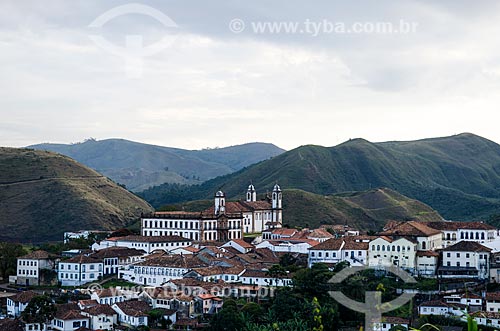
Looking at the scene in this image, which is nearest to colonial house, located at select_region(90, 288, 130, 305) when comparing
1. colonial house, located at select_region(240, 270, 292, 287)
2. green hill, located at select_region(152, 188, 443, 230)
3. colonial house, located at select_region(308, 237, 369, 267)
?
colonial house, located at select_region(240, 270, 292, 287)

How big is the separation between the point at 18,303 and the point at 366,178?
12649 cm

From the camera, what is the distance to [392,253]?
49094 millimetres

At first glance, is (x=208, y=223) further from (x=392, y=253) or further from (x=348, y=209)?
(x=348, y=209)

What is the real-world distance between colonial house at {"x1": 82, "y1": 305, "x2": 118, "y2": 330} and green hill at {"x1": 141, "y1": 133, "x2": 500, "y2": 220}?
84.8 metres

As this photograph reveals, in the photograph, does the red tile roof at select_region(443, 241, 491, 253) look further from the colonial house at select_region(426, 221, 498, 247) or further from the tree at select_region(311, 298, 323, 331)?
the tree at select_region(311, 298, 323, 331)

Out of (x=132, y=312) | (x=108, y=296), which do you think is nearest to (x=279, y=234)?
(x=108, y=296)

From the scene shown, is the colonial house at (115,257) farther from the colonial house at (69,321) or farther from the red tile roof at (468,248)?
the red tile roof at (468,248)

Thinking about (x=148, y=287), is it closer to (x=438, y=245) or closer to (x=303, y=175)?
(x=438, y=245)

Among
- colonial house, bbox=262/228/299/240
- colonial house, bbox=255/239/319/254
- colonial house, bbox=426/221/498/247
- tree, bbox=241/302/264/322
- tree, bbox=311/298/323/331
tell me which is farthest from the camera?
colonial house, bbox=262/228/299/240

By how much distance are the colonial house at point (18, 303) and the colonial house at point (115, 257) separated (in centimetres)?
811

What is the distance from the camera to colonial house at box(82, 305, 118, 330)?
140 ft

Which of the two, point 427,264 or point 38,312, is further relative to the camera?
point 427,264

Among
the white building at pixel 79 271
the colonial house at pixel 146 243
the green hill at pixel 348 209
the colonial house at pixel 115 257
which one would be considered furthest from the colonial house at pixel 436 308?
the green hill at pixel 348 209

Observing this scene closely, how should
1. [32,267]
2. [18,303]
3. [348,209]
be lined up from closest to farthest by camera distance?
[18,303]
[32,267]
[348,209]
